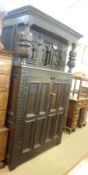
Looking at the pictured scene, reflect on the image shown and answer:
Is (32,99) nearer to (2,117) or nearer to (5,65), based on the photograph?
(2,117)

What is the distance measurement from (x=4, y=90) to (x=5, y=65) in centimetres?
31

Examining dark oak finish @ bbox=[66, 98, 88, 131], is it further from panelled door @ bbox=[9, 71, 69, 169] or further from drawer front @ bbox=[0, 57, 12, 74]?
drawer front @ bbox=[0, 57, 12, 74]

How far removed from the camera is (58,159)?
110 inches

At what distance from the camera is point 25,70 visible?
2201 mm

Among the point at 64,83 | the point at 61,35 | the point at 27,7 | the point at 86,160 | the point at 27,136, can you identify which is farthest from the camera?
the point at 64,83

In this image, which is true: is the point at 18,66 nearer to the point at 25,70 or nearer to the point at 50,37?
the point at 25,70

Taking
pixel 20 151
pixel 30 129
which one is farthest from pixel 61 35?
pixel 20 151

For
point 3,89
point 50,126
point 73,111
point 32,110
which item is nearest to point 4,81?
point 3,89

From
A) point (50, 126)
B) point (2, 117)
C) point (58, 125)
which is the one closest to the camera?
point (2, 117)

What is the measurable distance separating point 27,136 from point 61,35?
158cm

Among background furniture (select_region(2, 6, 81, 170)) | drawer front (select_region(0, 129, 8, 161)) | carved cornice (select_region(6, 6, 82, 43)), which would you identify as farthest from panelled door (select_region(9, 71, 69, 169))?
carved cornice (select_region(6, 6, 82, 43))

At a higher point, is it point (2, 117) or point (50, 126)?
point (2, 117)

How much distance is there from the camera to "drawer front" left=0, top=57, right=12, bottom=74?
2131 mm

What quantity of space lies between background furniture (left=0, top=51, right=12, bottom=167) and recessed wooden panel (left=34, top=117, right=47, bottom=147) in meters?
0.49
